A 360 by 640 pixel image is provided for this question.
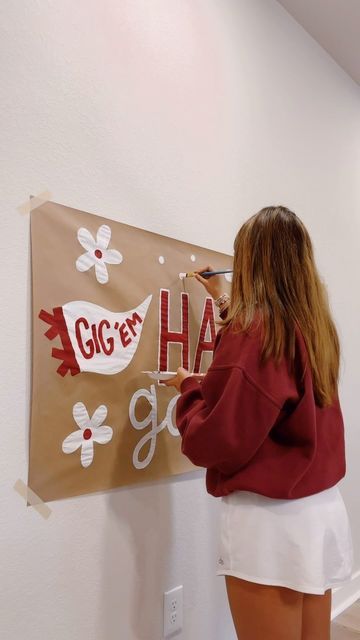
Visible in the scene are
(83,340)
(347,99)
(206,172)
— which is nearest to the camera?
(83,340)

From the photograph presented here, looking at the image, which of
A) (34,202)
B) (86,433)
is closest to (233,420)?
(86,433)

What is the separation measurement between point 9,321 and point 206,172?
0.86m

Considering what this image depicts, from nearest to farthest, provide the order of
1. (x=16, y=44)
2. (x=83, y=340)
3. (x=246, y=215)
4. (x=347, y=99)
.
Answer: (x=16, y=44), (x=83, y=340), (x=246, y=215), (x=347, y=99)

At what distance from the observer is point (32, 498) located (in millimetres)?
1146

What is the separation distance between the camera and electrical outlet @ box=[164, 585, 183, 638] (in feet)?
4.76

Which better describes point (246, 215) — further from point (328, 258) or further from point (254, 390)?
point (254, 390)

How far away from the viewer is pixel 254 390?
107 centimetres

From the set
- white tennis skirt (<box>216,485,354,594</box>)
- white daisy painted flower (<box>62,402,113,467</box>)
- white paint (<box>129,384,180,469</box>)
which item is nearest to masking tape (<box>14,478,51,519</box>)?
white daisy painted flower (<box>62,402,113,467</box>)

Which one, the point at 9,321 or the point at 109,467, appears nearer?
the point at 9,321

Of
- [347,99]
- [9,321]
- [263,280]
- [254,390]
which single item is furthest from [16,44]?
[347,99]

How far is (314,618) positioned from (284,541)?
0.22m

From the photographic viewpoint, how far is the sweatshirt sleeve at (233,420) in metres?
1.06

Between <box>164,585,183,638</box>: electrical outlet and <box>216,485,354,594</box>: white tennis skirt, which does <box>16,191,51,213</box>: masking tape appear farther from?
<box>164,585,183,638</box>: electrical outlet

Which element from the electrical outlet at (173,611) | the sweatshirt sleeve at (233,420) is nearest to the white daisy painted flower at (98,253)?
the sweatshirt sleeve at (233,420)
